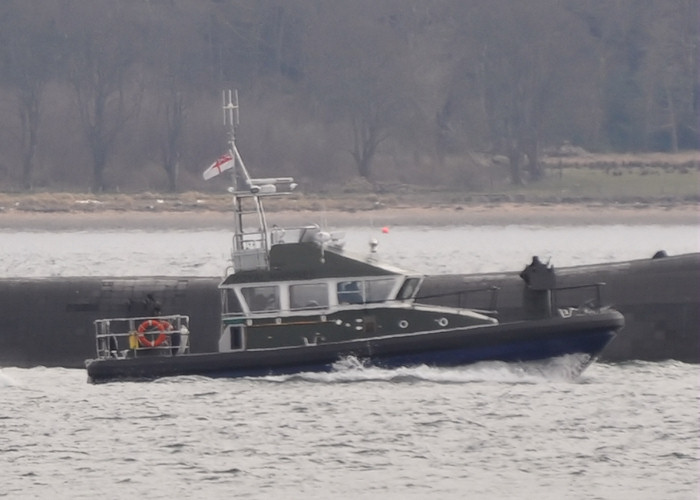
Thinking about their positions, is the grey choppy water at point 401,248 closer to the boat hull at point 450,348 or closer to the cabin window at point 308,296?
the cabin window at point 308,296

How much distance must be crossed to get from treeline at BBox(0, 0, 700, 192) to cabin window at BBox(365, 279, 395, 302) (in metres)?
55.4

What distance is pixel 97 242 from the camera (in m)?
88.3

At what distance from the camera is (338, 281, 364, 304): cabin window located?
33125mm

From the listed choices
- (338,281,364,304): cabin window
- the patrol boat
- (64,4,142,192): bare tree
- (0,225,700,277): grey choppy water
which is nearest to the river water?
the patrol boat

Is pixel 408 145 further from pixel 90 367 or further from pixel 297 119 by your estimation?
pixel 90 367

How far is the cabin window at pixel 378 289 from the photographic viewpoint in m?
33.2

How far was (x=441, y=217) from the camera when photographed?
85750 millimetres

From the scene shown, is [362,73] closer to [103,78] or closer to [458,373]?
[103,78]

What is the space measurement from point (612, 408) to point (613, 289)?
6066mm

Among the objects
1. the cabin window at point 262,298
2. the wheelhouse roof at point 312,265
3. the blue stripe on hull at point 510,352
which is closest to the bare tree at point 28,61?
the cabin window at point 262,298

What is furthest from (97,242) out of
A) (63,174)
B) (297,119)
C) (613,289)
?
(613,289)

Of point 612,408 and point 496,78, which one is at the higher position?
point 496,78

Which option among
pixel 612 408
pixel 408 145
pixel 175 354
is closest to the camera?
pixel 612 408

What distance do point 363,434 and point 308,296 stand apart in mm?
3937
